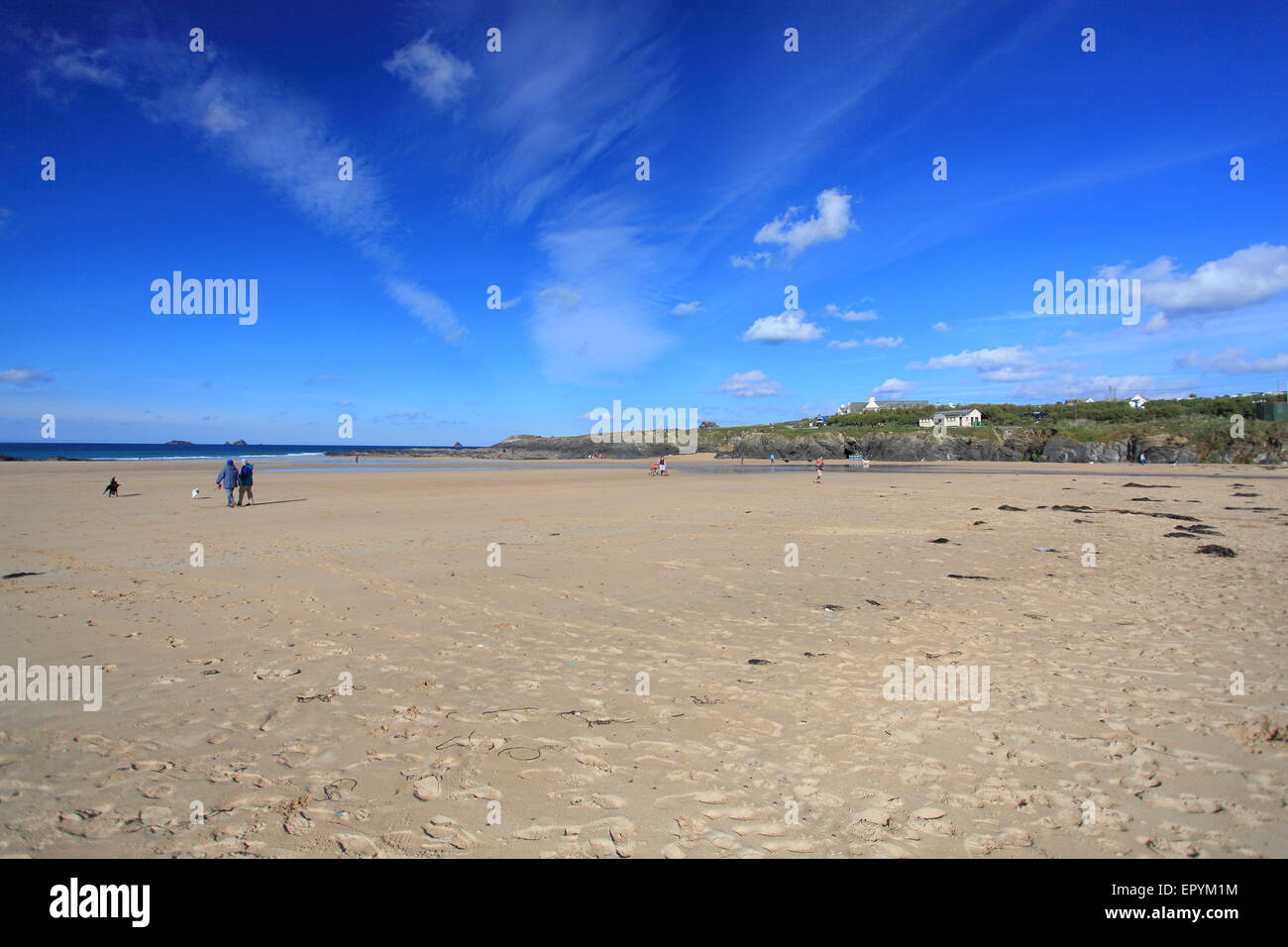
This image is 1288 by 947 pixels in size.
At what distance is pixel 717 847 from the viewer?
12.2 ft

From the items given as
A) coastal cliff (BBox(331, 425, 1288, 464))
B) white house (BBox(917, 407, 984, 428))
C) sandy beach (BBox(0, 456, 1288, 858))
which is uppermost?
white house (BBox(917, 407, 984, 428))

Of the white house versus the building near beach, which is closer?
the white house

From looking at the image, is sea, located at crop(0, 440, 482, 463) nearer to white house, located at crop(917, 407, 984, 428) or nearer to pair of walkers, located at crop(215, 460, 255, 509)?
pair of walkers, located at crop(215, 460, 255, 509)

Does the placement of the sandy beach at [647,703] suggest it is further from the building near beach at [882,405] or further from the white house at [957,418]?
the building near beach at [882,405]

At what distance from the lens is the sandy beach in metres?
3.88

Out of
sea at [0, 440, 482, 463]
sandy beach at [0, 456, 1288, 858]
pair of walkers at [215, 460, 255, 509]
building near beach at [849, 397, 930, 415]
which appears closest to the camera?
sandy beach at [0, 456, 1288, 858]

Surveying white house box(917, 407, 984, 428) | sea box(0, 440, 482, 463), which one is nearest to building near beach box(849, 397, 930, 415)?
white house box(917, 407, 984, 428)

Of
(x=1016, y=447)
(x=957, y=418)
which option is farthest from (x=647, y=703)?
(x=957, y=418)

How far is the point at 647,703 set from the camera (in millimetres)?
5855

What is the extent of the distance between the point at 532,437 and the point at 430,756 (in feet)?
574

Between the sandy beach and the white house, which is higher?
the white house

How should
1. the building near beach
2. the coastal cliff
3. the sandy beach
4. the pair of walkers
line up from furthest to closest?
the building near beach → the coastal cliff → the pair of walkers → the sandy beach

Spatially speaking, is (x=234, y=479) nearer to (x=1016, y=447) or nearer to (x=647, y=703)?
(x=647, y=703)
